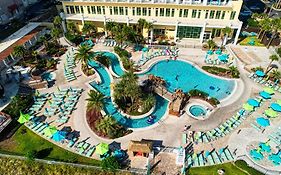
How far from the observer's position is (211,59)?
51.2 m

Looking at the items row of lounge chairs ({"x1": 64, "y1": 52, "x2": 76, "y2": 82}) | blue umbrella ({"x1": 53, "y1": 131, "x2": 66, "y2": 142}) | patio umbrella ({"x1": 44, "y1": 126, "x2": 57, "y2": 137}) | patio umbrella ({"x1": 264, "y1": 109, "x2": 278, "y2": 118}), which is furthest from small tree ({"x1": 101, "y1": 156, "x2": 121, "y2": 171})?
patio umbrella ({"x1": 264, "y1": 109, "x2": 278, "y2": 118})

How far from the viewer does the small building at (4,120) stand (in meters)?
35.8

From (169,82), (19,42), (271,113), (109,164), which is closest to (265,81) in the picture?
(271,113)

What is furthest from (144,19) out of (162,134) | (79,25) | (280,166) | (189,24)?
(280,166)

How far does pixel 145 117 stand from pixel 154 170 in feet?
31.2

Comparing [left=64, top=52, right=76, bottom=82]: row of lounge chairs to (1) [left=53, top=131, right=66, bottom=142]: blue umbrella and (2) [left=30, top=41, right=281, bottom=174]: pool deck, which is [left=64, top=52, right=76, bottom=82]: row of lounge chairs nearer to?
(2) [left=30, top=41, right=281, bottom=174]: pool deck

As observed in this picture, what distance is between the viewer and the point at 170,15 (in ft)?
182

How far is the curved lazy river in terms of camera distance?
38.4 meters

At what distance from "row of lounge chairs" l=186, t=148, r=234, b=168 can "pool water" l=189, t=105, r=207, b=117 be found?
7.78 m

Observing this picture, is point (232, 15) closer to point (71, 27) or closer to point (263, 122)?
point (263, 122)

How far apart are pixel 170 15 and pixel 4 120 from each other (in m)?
40.8

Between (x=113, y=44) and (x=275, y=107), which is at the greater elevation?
(x=113, y=44)

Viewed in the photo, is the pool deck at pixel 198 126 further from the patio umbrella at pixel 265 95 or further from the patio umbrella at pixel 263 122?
the patio umbrella at pixel 265 95

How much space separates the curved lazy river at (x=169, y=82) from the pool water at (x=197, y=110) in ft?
14.0
